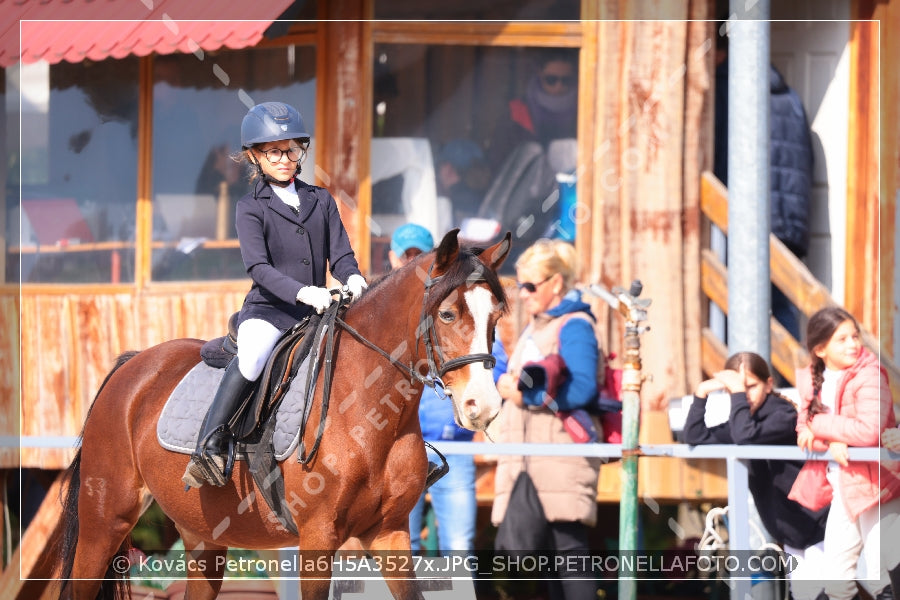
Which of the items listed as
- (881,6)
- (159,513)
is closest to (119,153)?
(159,513)

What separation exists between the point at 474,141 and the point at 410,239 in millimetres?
1860

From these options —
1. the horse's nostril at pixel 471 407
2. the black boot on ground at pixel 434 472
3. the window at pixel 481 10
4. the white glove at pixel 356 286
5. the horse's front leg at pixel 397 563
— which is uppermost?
the window at pixel 481 10

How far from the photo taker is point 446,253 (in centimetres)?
493

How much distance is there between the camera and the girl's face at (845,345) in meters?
6.64

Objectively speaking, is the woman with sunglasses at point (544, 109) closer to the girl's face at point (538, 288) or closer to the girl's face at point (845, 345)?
the girl's face at point (538, 288)

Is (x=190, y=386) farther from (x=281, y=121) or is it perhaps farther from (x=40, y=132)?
(x=40, y=132)

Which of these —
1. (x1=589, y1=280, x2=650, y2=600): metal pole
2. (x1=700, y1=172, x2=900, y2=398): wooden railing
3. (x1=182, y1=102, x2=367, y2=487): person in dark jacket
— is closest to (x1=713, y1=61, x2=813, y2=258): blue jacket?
(x1=700, y1=172, x2=900, y2=398): wooden railing

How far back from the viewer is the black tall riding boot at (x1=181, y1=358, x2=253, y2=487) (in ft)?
17.2

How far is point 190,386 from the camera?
Answer: 226 inches

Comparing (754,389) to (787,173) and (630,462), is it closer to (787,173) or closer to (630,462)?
(630,462)

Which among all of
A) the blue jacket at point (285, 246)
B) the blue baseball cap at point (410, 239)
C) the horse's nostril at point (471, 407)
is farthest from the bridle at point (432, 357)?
the blue baseball cap at point (410, 239)

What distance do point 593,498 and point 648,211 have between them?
249 cm

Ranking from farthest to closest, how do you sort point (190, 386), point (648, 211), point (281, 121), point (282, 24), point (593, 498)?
point (648, 211) → point (282, 24) → point (593, 498) → point (190, 386) → point (281, 121)

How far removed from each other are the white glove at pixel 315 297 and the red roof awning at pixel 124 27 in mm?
3362
